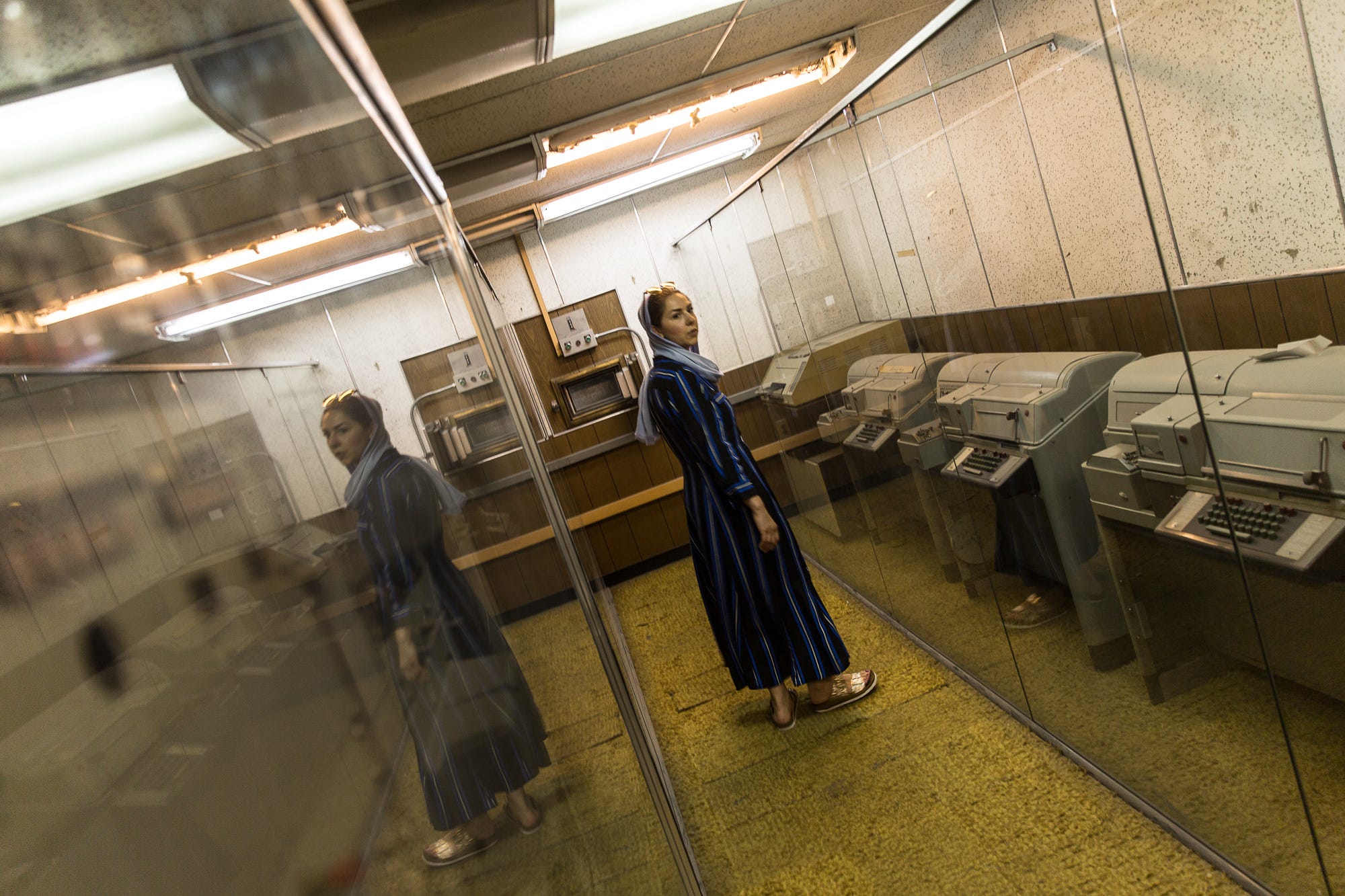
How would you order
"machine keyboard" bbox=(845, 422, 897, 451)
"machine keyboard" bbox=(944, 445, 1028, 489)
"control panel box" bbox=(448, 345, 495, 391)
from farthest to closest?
"machine keyboard" bbox=(845, 422, 897, 451), "machine keyboard" bbox=(944, 445, 1028, 489), "control panel box" bbox=(448, 345, 495, 391)

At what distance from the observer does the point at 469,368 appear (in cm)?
116

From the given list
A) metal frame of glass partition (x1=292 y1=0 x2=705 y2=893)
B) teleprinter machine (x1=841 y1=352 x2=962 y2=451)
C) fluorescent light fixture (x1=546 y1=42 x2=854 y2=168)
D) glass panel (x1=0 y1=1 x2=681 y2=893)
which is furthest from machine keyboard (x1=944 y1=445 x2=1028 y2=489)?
fluorescent light fixture (x1=546 y1=42 x2=854 y2=168)

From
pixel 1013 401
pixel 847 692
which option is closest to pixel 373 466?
pixel 1013 401

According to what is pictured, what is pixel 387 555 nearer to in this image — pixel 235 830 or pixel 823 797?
pixel 235 830

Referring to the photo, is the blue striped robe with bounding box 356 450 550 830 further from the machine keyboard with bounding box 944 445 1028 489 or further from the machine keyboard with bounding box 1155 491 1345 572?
the machine keyboard with bounding box 944 445 1028 489

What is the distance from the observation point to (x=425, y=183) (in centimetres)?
205

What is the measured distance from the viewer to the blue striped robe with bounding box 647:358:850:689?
2988 millimetres

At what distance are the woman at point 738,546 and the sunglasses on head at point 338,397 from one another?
2479mm

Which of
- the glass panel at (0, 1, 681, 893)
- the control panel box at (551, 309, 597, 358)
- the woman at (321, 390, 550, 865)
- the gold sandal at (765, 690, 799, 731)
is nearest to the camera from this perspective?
the glass panel at (0, 1, 681, 893)

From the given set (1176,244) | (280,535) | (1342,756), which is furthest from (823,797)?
(280,535)

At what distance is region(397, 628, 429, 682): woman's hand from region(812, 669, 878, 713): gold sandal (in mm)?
2962

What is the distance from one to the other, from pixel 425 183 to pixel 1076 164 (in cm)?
158

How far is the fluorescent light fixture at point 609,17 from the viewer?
291cm

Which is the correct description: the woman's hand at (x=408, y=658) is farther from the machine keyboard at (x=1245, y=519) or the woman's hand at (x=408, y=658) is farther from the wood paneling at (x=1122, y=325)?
the wood paneling at (x=1122, y=325)
